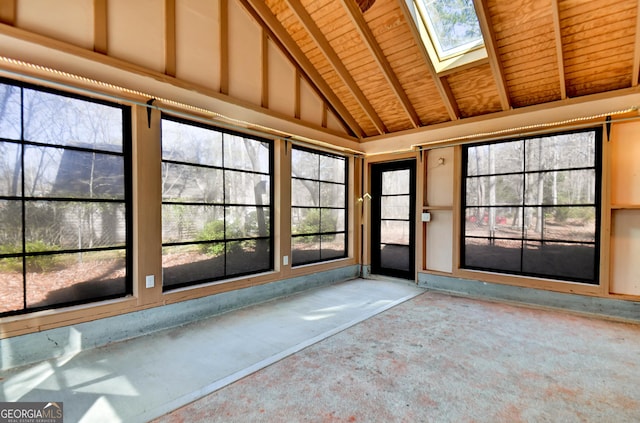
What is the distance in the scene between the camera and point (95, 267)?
281 cm

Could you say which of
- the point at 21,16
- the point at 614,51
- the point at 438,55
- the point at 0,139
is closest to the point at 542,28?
the point at 614,51

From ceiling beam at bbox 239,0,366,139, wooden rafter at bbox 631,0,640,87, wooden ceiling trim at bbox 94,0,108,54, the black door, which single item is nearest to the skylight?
wooden rafter at bbox 631,0,640,87

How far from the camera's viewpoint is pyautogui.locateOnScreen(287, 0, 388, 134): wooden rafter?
371cm

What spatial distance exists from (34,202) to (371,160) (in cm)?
481

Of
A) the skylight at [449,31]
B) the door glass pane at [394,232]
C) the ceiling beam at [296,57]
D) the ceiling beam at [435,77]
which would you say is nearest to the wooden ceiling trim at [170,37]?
the ceiling beam at [296,57]

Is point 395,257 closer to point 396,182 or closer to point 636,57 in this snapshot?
point 396,182

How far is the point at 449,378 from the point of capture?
222 centimetres

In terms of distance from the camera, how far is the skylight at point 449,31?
11.7 feet

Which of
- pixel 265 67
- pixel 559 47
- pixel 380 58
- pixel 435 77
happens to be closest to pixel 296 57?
pixel 265 67

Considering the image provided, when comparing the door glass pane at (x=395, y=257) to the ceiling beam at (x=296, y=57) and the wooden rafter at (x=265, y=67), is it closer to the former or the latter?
the ceiling beam at (x=296, y=57)

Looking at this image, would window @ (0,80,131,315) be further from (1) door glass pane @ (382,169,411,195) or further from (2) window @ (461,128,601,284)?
(2) window @ (461,128,601,284)

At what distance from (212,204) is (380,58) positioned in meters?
3.04

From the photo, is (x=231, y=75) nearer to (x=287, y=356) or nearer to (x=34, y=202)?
(x=34, y=202)

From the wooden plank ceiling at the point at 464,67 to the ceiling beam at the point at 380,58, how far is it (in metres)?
0.01
